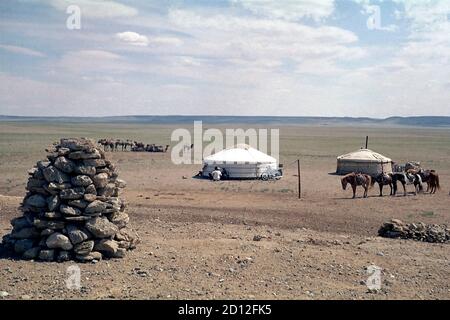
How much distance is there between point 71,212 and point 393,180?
1480cm

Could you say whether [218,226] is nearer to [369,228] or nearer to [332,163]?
[369,228]

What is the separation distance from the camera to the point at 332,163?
35.8 meters

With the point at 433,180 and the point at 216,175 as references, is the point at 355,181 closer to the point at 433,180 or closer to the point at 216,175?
the point at 433,180

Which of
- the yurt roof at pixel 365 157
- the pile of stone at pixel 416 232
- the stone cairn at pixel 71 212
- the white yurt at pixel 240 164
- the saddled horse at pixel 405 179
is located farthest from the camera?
the yurt roof at pixel 365 157

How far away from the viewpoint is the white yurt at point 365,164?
26.7 metres

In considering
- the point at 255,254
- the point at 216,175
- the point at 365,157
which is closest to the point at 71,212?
the point at 255,254

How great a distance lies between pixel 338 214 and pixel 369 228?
2089 mm

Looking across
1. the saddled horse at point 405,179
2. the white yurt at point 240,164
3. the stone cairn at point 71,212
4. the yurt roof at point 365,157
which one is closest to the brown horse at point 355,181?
the saddled horse at point 405,179

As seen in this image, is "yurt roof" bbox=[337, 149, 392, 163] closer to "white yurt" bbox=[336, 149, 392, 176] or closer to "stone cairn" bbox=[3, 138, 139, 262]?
"white yurt" bbox=[336, 149, 392, 176]

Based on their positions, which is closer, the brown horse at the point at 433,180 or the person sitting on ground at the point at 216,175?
the brown horse at the point at 433,180

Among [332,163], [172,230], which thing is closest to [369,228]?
[172,230]

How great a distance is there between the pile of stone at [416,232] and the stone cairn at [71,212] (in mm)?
6392

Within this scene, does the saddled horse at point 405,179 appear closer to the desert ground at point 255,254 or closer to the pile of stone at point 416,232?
the desert ground at point 255,254

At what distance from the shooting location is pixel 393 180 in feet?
67.6
